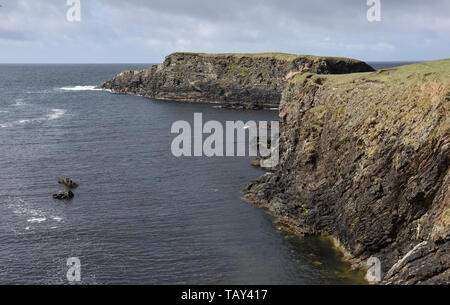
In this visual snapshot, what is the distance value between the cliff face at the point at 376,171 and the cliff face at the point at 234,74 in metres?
99.6

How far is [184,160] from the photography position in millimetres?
86688

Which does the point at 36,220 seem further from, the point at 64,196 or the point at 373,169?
the point at 373,169

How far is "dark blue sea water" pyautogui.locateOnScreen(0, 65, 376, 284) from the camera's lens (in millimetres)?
45281

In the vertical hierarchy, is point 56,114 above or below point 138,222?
above

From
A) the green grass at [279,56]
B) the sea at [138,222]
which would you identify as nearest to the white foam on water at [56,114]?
the sea at [138,222]

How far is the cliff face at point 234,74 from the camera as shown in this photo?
16775cm

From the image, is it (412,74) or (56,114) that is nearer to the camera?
(412,74)

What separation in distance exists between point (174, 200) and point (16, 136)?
59.0 m

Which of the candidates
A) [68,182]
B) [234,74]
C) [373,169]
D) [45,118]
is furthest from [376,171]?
[234,74]

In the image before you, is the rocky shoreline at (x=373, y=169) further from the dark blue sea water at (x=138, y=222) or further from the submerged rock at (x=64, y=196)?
the submerged rock at (x=64, y=196)

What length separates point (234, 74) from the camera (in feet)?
588

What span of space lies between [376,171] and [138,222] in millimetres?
30033
